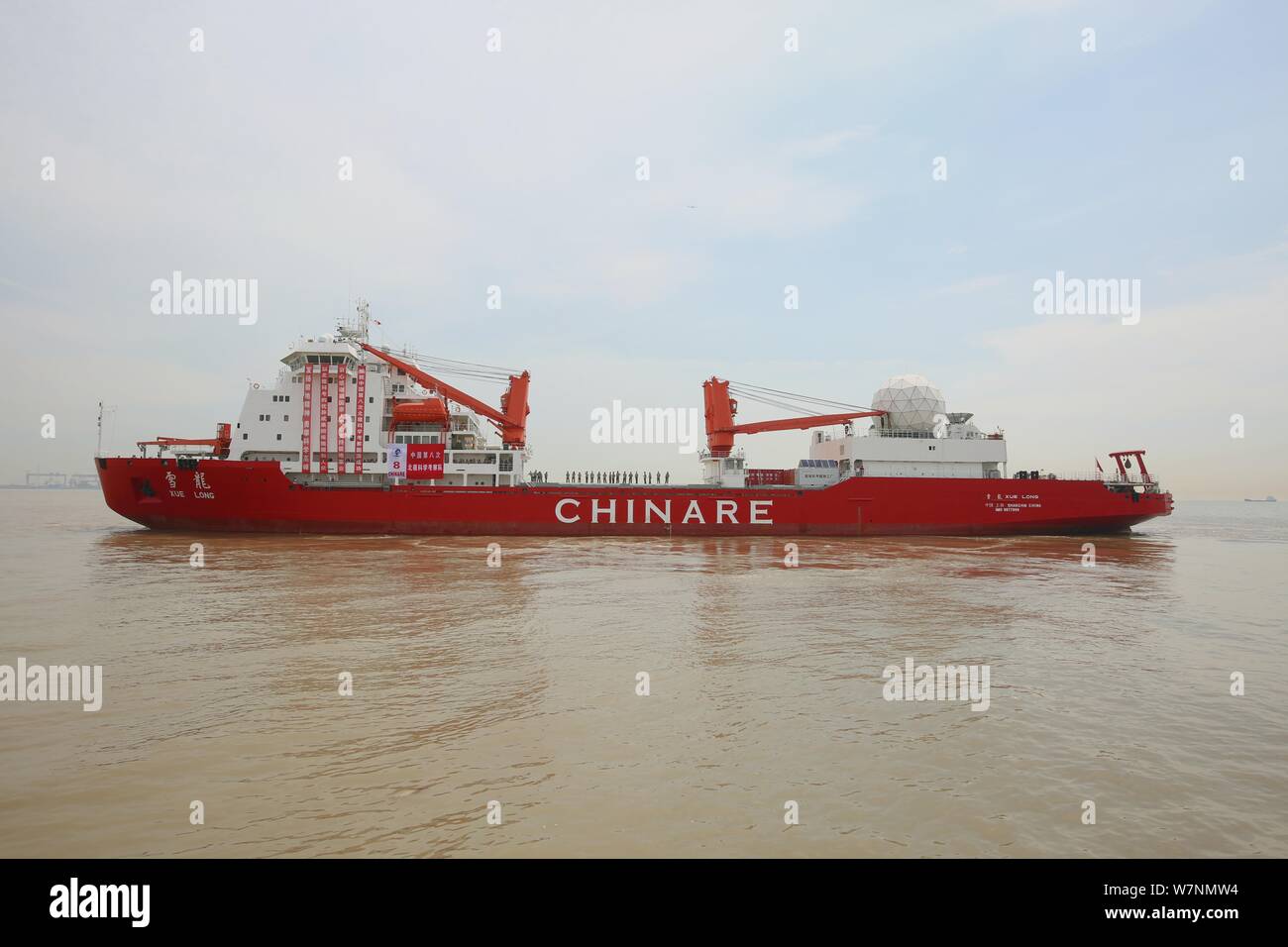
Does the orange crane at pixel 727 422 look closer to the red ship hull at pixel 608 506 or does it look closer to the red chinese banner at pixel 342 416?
the red ship hull at pixel 608 506

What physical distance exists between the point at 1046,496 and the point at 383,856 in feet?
117

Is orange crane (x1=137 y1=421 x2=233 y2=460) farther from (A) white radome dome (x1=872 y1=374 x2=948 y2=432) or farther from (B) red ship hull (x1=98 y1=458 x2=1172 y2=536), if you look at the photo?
(A) white radome dome (x1=872 y1=374 x2=948 y2=432)

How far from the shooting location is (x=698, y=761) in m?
5.60

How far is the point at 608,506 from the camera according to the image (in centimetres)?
3089

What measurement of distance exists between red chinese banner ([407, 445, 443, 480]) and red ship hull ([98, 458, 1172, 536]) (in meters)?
0.70

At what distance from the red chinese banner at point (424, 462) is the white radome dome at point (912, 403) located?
2374 cm

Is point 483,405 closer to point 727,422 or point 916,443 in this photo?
point 727,422

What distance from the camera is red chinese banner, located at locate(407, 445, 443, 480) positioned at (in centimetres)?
2995

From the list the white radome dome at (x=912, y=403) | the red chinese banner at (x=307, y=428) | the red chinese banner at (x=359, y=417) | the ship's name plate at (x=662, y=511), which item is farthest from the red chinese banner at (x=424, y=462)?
the white radome dome at (x=912, y=403)

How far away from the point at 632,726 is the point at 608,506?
965 inches

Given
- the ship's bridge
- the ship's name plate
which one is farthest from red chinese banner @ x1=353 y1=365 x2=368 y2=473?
the ship's name plate

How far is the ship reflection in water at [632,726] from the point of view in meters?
4.41

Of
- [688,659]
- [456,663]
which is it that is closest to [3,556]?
[456,663]
